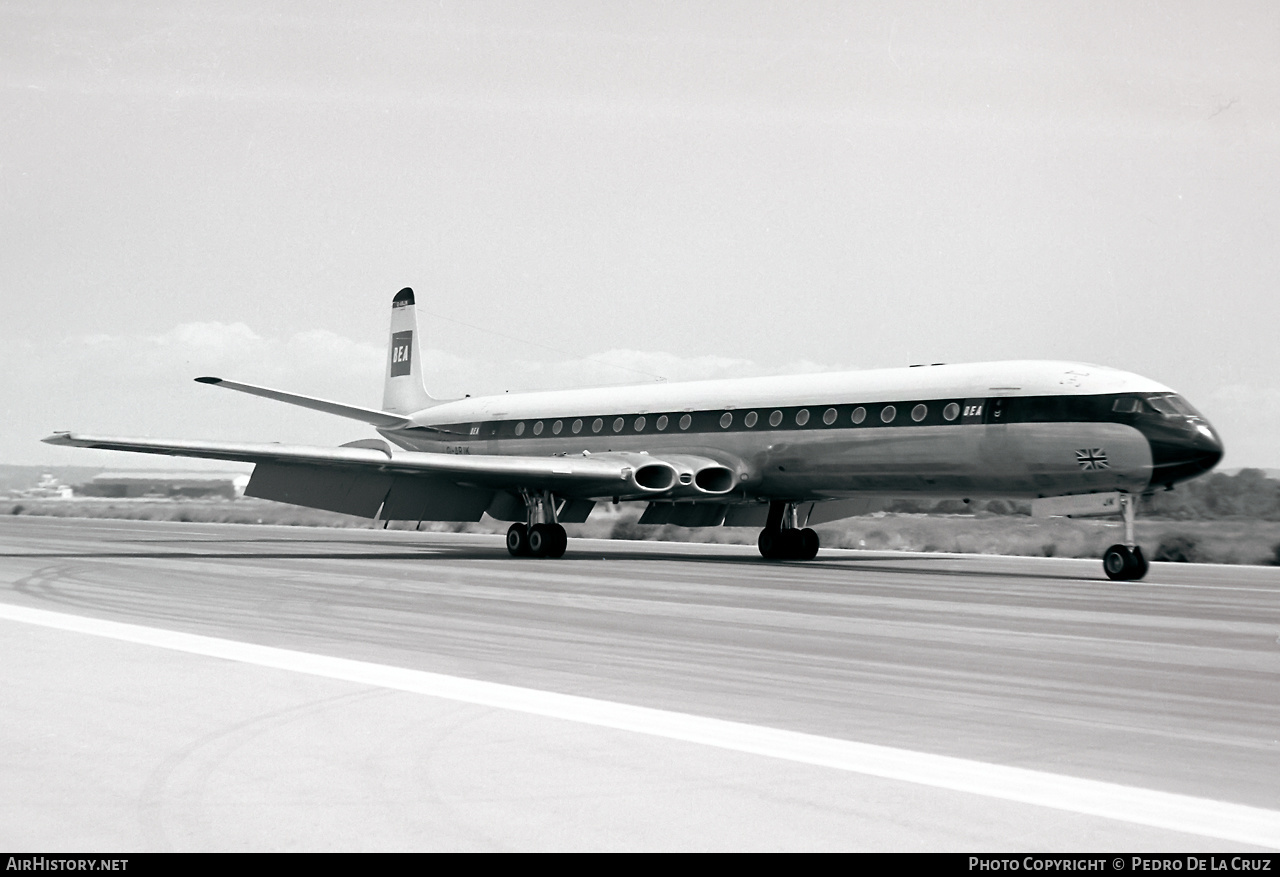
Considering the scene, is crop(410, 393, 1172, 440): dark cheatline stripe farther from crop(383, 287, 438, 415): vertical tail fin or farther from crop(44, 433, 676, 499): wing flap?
crop(383, 287, 438, 415): vertical tail fin

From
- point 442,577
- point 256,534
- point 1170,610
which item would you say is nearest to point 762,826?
point 1170,610

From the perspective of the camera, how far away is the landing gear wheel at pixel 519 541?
2439cm

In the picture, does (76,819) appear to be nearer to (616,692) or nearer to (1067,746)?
(616,692)

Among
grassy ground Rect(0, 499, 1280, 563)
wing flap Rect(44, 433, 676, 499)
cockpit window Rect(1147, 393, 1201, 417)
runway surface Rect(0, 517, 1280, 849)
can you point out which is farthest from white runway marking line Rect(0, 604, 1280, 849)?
grassy ground Rect(0, 499, 1280, 563)

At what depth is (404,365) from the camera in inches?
1293

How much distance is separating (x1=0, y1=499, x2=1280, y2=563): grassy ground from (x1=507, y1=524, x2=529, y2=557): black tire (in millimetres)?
3106

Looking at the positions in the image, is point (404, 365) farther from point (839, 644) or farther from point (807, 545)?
point (839, 644)

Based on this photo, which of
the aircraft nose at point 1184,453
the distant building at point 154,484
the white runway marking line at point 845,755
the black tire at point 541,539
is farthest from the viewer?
the distant building at point 154,484

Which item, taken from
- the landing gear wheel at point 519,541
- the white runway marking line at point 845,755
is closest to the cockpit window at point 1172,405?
the landing gear wheel at point 519,541

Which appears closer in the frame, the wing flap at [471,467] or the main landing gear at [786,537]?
the wing flap at [471,467]

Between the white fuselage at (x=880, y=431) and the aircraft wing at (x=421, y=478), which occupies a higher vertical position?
the white fuselage at (x=880, y=431)

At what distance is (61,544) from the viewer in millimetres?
25828

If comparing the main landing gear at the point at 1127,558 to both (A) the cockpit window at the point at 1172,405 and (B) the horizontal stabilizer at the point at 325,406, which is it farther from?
(B) the horizontal stabilizer at the point at 325,406

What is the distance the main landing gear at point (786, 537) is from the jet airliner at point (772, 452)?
0.03 m
